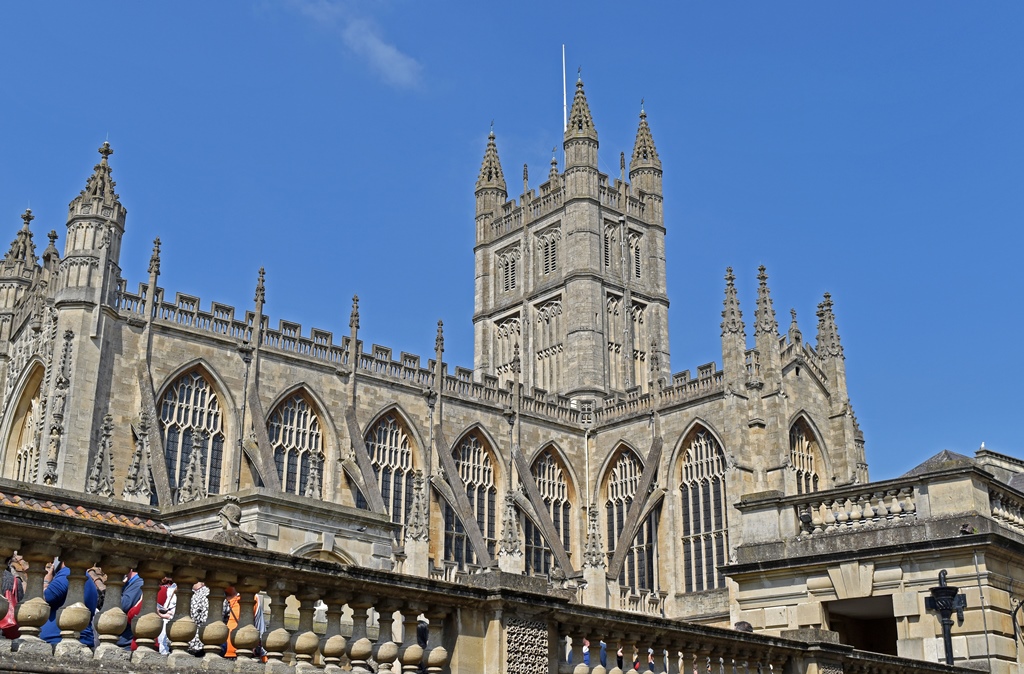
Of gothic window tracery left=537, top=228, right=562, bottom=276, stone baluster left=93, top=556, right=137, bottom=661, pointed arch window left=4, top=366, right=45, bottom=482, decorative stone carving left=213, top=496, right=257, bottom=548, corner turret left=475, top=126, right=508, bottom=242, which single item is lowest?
stone baluster left=93, top=556, right=137, bottom=661

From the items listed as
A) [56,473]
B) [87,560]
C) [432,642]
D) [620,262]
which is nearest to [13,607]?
[87,560]

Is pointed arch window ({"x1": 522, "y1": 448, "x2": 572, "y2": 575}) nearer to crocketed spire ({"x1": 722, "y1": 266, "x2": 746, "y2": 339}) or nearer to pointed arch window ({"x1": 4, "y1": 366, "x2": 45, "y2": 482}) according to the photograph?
crocketed spire ({"x1": 722, "y1": 266, "x2": 746, "y2": 339})

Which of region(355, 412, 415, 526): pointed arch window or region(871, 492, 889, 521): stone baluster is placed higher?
region(355, 412, 415, 526): pointed arch window

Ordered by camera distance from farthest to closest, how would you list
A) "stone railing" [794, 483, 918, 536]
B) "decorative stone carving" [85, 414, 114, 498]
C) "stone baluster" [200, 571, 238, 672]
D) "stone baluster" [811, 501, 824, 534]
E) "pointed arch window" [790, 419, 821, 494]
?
"pointed arch window" [790, 419, 821, 494], "decorative stone carving" [85, 414, 114, 498], "stone baluster" [811, 501, 824, 534], "stone railing" [794, 483, 918, 536], "stone baluster" [200, 571, 238, 672]

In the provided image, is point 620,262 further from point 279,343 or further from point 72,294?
point 72,294

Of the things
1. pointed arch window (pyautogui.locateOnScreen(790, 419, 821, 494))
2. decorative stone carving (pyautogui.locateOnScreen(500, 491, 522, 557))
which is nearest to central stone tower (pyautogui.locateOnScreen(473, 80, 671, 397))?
pointed arch window (pyautogui.locateOnScreen(790, 419, 821, 494))

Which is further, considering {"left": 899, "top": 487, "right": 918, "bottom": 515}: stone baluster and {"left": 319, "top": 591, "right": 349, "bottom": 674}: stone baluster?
{"left": 899, "top": 487, "right": 918, "bottom": 515}: stone baluster

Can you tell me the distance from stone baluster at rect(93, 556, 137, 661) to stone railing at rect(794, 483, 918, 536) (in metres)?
9.68

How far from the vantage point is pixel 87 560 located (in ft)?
18.5

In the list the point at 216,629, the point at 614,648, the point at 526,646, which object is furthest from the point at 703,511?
the point at 216,629

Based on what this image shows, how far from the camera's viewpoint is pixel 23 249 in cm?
3597

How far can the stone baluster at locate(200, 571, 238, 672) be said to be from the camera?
6039 mm

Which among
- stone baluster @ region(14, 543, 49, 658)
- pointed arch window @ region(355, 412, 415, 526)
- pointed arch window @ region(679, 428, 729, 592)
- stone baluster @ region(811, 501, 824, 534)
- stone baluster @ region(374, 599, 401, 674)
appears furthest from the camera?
pointed arch window @ region(679, 428, 729, 592)

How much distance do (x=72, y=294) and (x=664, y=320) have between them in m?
28.3
